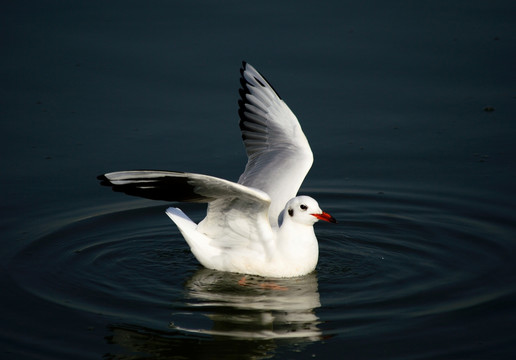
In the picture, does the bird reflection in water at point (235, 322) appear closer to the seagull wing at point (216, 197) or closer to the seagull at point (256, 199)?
the seagull at point (256, 199)

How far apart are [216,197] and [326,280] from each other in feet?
4.28

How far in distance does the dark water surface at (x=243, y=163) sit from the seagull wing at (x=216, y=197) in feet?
1.35

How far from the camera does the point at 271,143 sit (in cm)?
1005

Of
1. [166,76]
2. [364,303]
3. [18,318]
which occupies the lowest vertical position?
[18,318]

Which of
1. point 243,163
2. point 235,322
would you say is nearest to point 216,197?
point 235,322

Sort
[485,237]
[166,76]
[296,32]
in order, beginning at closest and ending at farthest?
[485,237]
[166,76]
[296,32]

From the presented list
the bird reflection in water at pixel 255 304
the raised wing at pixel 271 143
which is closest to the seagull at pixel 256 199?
the raised wing at pixel 271 143

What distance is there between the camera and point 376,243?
9.42 metres

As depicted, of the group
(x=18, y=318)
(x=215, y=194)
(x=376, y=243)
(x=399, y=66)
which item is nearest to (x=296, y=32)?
(x=399, y=66)

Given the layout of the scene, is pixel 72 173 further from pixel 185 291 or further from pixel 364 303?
pixel 364 303

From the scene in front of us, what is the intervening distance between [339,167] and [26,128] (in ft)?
13.3

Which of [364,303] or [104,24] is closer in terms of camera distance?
[364,303]

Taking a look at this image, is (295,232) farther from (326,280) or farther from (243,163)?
(243,163)

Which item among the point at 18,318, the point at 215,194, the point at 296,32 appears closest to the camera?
the point at 18,318
